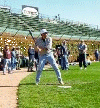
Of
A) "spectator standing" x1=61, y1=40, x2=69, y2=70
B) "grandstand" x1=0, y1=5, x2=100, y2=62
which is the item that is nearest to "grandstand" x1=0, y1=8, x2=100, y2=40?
"grandstand" x1=0, y1=5, x2=100, y2=62

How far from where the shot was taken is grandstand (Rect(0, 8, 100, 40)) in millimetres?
36219

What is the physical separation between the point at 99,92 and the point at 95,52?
30.4 meters

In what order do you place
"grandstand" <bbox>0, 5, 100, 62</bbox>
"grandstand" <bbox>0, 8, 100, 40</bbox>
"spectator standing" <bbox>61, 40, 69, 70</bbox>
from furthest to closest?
"grandstand" <bbox>0, 8, 100, 40</bbox> → "grandstand" <bbox>0, 5, 100, 62</bbox> → "spectator standing" <bbox>61, 40, 69, 70</bbox>

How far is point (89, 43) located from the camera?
39.5 metres

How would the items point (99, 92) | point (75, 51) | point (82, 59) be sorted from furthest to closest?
point (75, 51) < point (82, 59) < point (99, 92)

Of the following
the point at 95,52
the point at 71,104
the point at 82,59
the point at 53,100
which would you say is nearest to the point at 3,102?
the point at 53,100

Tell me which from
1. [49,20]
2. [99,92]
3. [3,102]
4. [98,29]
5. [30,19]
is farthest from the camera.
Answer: [98,29]

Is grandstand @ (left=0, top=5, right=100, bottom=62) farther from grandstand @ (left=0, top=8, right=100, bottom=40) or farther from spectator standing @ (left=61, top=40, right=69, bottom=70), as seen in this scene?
spectator standing @ (left=61, top=40, right=69, bottom=70)

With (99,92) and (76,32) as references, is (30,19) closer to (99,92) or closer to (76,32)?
(76,32)

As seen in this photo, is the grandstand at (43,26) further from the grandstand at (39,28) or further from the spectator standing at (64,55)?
the spectator standing at (64,55)

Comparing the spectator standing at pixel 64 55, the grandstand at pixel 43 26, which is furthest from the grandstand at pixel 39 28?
the spectator standing at pixel 64 55

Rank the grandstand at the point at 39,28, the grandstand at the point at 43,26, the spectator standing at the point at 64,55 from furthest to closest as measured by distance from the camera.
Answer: the grandstand at the point at 43,26
the grandstand at the point at 39,28
the spectator standing at the point at 64,55

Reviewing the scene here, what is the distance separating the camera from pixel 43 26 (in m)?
44.6

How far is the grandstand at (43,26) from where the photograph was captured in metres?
36.2
